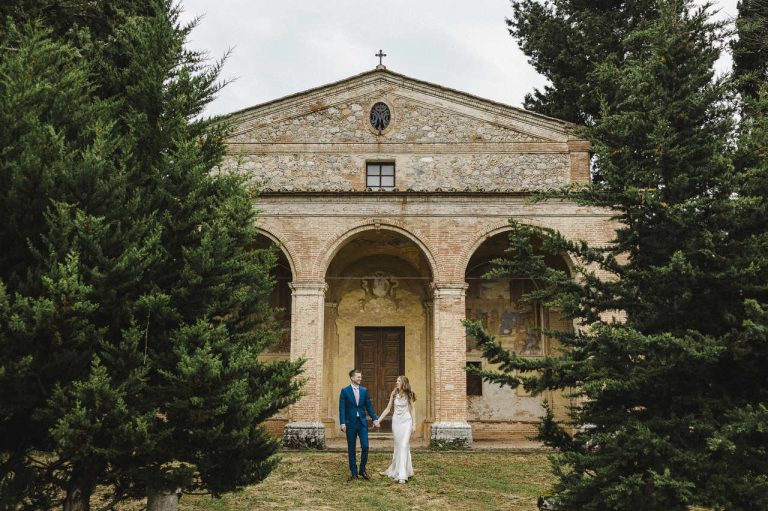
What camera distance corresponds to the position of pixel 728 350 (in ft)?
16.6

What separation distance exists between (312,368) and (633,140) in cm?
906

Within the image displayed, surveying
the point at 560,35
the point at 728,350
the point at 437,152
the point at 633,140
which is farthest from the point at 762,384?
the point at 560,35

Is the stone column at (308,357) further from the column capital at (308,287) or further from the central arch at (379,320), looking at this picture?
the central arch at (379,320)

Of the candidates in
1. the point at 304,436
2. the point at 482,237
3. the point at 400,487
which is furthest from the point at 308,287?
the point at 400,487

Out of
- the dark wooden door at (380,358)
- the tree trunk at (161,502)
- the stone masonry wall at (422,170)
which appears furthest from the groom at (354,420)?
the dark wooden door at (380,358)

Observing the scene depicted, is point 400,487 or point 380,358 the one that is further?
point 380,358

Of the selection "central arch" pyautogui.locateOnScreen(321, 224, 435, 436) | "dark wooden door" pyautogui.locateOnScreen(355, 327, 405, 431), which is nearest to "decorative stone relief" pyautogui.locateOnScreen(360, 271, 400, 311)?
"central arch" pyautogui.locateOnScreen(321, 224, 435, 436)

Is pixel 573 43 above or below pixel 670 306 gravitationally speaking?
above

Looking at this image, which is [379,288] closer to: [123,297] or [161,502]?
[161,502]

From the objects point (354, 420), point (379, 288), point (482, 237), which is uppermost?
point (482, 237)

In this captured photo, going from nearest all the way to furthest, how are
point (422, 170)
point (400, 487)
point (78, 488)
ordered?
point (78, 488), point (400, 487), point (422, 170)

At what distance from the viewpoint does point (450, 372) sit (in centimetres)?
1341

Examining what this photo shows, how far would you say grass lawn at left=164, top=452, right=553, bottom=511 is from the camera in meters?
8.02

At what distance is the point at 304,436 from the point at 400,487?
4.44 meters
